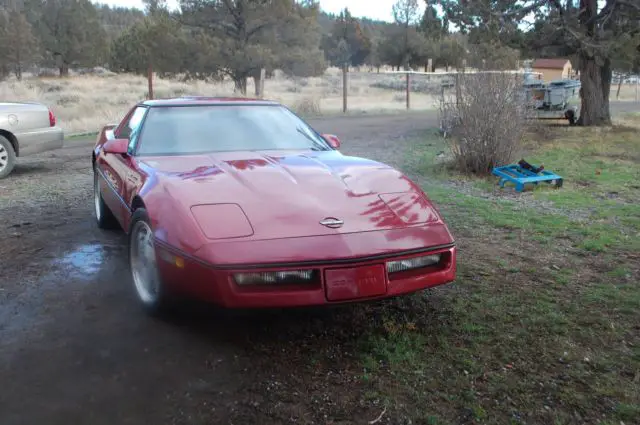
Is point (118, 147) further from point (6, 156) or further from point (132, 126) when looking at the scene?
point (6, 156)

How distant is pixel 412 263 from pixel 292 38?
29.4 metres

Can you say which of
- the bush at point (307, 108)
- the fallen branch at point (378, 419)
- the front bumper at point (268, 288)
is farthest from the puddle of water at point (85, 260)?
the bush at point (307, 108)

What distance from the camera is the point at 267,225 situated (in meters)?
3.03

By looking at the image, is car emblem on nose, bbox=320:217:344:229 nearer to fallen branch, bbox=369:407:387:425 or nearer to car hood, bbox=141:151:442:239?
car hood, bbox=141:151:442:239

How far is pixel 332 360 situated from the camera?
9.76 ft

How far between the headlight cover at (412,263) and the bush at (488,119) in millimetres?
5417

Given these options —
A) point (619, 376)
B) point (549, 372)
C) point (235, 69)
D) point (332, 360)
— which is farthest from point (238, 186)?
point (235, 69)

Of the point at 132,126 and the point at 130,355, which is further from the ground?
the point at 132,126

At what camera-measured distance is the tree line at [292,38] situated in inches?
563

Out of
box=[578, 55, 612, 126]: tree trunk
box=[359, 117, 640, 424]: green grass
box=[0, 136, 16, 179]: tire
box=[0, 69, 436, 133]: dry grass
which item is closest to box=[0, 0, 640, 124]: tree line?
box=[578, 55, 612, 126]: tree trunk

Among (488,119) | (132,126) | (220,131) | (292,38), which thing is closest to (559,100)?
(488,119)

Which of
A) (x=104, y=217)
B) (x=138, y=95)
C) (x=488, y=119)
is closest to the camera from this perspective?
(x=104, y=217)

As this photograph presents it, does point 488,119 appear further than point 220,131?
Yes

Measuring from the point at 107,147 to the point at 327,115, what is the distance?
57.4 ft
